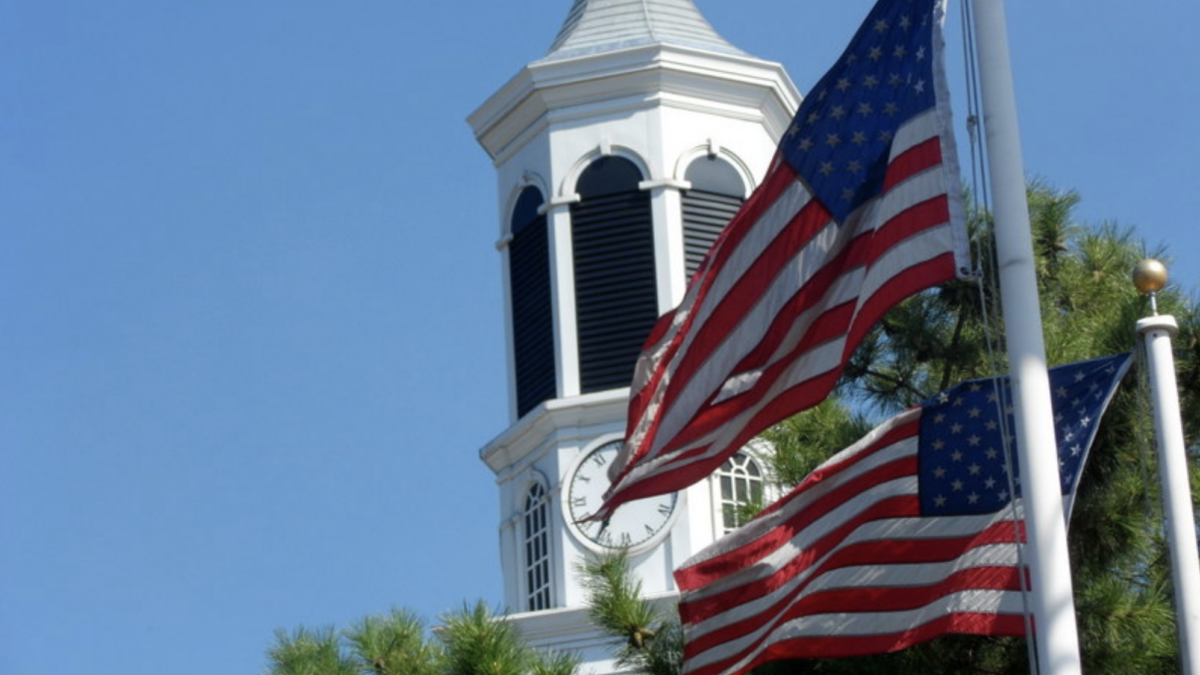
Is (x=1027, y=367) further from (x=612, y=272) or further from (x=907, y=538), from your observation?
(x=612, y=272)

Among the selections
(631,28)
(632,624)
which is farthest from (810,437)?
(631,28)

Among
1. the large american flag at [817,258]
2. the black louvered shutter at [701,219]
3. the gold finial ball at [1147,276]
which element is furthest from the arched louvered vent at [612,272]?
the gold finial ball at [1147,276]

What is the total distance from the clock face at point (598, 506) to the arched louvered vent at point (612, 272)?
929 millimetres

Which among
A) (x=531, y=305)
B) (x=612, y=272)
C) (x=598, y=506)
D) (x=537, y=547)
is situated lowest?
(x=537, y=547)

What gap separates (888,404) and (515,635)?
3451mm

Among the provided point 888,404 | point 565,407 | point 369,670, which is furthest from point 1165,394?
point 565,407

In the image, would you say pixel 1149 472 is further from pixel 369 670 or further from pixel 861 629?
pixel 369 670

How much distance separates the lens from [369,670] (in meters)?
24.5

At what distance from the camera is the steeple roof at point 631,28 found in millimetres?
40469

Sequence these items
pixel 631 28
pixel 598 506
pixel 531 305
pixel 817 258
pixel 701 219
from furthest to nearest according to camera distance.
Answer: pixel 631 28
pixel 531 305
pixel 701 219
pixel 598 506
pixel 817 258

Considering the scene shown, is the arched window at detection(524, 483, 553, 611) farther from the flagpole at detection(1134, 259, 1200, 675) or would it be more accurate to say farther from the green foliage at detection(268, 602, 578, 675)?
the flagpole at detection(1134, 259, 1200, 675)

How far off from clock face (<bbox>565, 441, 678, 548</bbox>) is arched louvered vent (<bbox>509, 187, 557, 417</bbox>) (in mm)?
1110

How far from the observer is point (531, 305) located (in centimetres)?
3984

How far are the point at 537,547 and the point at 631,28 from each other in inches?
277
